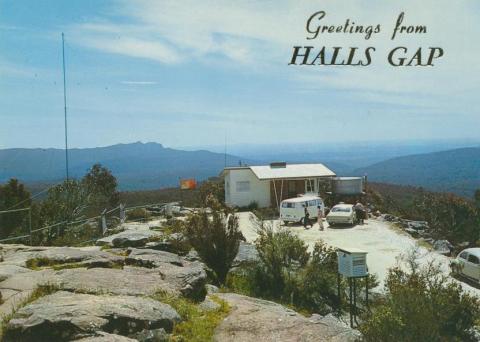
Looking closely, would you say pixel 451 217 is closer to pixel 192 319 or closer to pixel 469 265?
pixel 469 265

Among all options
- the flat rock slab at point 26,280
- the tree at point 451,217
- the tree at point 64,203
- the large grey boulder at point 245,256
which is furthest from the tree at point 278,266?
the tree at point 451,217

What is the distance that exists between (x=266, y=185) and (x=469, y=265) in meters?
19.4

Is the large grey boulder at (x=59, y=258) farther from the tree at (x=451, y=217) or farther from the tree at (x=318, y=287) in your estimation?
the tree at (x=451, y=217)

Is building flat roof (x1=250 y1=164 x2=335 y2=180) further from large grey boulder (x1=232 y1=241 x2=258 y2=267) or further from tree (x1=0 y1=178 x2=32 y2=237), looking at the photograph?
large grey boulder (x1=232 y1=241 x2=258 y2=267)

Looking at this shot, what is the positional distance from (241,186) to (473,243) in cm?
1592

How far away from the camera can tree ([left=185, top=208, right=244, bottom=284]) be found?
12992 millimetres

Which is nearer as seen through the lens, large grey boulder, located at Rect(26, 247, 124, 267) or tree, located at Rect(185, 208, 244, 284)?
large grey boulder, located at Rect(26, 247, 124, 267)

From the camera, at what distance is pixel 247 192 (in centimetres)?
3775

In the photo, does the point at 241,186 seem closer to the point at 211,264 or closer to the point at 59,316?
the point at 211,264

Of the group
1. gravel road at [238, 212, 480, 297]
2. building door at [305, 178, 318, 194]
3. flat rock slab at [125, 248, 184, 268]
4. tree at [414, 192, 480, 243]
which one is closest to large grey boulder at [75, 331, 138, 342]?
flat rock slab at [125, 248, 184, 268]

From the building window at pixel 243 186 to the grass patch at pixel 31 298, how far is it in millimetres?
29876

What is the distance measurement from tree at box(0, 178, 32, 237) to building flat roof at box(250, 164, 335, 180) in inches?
683

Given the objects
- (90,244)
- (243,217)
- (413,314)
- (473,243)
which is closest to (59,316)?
(413,314)

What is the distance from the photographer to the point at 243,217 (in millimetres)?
32719
